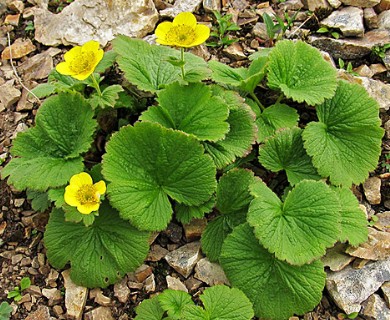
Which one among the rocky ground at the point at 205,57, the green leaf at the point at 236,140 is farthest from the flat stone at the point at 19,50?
the green leaf at the point at 236,140

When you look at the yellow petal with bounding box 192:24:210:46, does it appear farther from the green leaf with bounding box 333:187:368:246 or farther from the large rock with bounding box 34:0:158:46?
the green leaf with bounding box 333:187:368:246

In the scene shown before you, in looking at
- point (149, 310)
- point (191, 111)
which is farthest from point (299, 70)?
point (149, 310)

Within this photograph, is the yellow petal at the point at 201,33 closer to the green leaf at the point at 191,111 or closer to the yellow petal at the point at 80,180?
the green leaf at the point at 191,111

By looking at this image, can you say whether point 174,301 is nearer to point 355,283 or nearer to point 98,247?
point 98,247

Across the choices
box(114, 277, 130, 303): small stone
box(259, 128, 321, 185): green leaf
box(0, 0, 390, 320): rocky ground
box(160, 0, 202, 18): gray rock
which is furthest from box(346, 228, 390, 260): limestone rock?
box(160, 0, 202, 18): gray rock

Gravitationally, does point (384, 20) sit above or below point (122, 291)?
above

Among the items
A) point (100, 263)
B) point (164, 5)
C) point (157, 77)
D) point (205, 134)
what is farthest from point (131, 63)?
point (100, 263)

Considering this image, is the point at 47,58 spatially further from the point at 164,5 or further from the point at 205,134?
the point at 205,134
